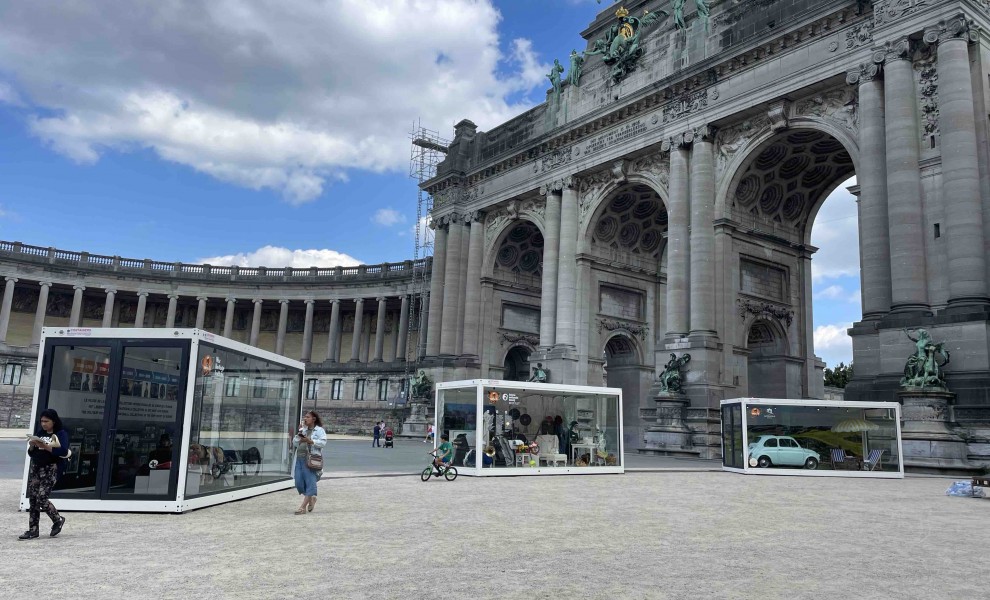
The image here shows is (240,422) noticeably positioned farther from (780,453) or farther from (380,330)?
(380,330)

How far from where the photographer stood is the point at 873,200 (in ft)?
91.5

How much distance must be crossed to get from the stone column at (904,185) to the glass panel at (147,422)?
23.7 meters

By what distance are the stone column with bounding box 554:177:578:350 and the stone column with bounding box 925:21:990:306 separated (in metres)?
20.4

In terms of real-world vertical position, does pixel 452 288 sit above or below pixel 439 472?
above

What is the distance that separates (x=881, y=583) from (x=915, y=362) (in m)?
19.0

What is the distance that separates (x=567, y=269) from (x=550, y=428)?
2095 centimetres

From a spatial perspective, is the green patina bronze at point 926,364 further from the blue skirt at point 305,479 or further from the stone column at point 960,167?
the blue skirt at point 305,479

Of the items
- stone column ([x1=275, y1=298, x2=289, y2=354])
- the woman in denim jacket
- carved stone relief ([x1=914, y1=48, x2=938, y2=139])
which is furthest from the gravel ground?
stone column ([x1=275, y1=298, x2=289, y2=354])

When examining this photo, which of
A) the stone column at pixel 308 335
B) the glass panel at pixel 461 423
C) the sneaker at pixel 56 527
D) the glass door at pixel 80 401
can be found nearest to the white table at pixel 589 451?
the glass panel at pixel 461 423

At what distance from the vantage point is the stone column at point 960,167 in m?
24.6

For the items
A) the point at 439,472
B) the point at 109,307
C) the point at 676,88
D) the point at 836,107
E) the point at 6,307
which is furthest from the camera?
the point at 109,307

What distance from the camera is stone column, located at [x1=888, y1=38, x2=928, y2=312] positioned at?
2577 cm

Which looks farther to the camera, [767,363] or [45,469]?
[767,363]

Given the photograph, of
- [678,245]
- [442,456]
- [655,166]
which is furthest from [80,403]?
[655,166]
